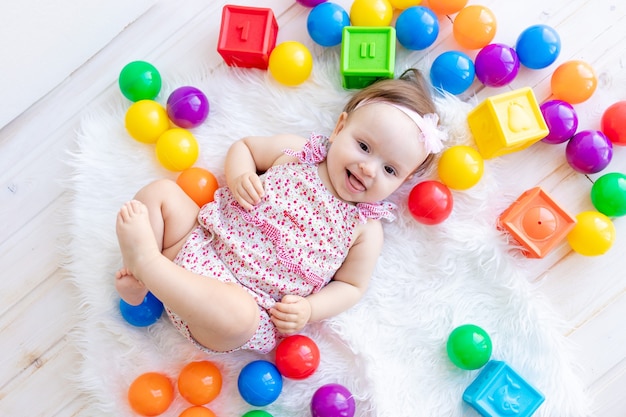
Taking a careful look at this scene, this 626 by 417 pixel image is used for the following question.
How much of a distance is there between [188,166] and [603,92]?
3.48ft

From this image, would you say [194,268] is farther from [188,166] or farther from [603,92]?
[603,92]

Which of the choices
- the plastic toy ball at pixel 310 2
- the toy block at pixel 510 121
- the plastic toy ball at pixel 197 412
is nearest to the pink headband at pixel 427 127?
the toy block at pixel 510 121

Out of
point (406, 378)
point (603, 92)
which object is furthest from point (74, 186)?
point (603, 92)

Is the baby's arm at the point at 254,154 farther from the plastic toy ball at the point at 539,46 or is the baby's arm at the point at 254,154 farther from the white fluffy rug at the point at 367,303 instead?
the plastic toy ball at the point at 539,46

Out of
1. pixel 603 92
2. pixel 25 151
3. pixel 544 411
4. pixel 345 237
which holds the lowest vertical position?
pixel 25 151

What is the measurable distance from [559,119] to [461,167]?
273 mm

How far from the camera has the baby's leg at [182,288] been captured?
1027 millimetres

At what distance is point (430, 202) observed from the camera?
1227 mm

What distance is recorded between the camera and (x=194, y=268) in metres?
1.13

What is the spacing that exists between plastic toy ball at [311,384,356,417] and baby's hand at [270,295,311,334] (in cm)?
16

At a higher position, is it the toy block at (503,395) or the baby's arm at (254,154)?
the baby's arm at (254,154)

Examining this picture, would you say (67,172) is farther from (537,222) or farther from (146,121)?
(537,222)

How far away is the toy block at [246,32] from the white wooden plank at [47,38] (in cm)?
24

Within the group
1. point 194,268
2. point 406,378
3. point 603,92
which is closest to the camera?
point 194,268
